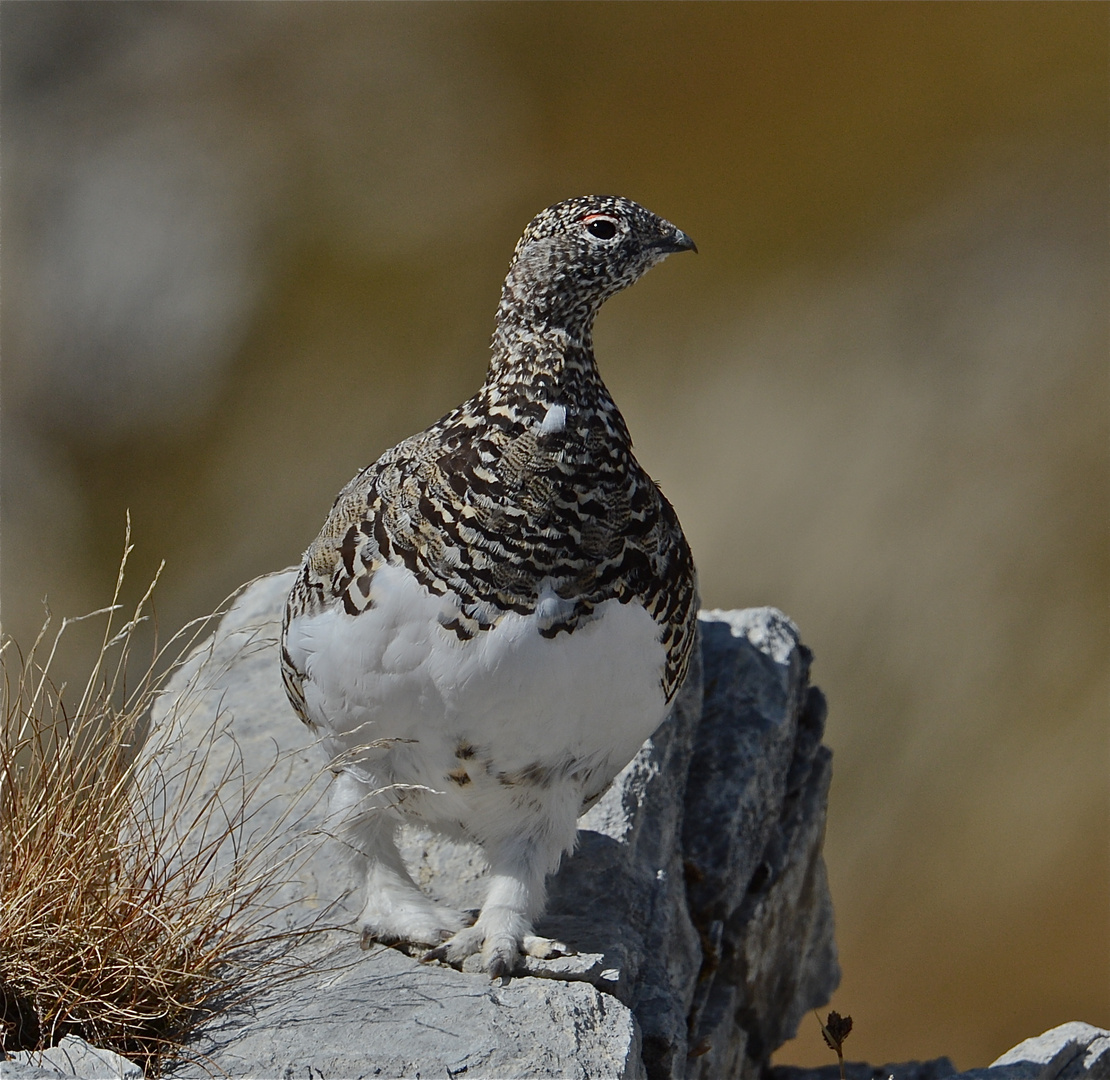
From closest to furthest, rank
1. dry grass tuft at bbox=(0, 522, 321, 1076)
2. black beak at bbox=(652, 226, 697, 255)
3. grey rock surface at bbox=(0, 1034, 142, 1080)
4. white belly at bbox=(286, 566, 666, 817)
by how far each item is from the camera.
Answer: grey rock surface at bbox=(0, 1034, 142, 1080) → white belly at bbox=(286, 566, 666, 817) → dry grass tuft at bbox=(0, 522, 321, 1076) → black beak at bbox=(652, 226, 697, 255)

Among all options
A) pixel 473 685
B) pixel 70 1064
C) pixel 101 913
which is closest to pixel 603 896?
pixel 473 685

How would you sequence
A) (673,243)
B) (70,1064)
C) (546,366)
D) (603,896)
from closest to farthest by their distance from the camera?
(70,1064), (546,366), (673,243), (603,896)

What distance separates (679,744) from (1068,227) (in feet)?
17.6

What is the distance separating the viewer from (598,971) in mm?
3082

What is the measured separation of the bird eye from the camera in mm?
2957

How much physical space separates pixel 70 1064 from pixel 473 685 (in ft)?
3.74

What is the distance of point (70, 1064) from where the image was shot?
105 inches

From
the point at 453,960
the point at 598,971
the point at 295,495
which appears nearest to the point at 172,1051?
the point at 453,960

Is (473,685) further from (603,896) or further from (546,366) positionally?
(603,896)

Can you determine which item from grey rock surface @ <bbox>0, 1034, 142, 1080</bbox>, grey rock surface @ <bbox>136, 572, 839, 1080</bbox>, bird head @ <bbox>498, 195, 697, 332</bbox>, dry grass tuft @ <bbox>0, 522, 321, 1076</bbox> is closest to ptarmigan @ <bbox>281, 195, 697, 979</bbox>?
bird head @ <bbox>498, 195, 697, 332</bbox>

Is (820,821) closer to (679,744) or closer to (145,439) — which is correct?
(679,744)

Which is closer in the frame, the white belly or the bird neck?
the white belly

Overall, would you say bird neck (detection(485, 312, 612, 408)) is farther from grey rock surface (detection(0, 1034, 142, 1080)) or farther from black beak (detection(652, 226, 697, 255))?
grey rock surface (detection(0, 1034, 142, 1080))

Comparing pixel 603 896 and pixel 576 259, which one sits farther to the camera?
pixel 603 896
